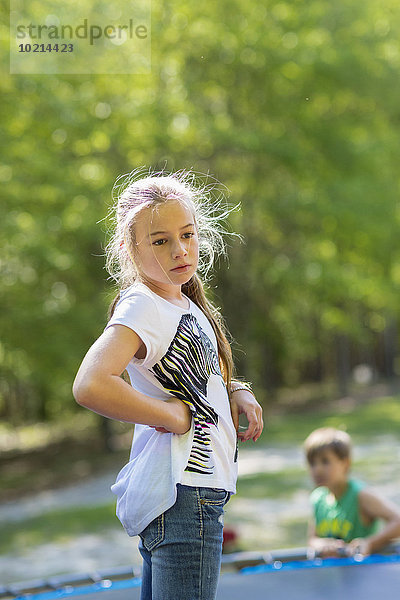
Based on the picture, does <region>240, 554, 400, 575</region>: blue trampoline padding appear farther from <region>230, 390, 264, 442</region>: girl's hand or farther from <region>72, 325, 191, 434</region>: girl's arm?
<region>72, 325, 191, 434</region>: girl's arm

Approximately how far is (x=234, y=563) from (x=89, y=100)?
5.10 meters

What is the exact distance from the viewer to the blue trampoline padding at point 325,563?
272cm

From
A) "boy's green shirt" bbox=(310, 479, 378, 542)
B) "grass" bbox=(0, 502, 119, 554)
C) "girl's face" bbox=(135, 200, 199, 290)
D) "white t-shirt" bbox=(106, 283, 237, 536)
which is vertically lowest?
"grass" bbox=(0, 502, 119, 554)

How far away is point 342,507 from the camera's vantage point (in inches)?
103

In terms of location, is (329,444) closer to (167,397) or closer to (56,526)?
(167,397)

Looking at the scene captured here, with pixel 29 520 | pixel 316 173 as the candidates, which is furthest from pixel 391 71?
pixel 29 520

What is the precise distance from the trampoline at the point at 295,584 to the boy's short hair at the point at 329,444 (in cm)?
37

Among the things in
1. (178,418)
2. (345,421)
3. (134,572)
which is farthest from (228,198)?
(178,418)

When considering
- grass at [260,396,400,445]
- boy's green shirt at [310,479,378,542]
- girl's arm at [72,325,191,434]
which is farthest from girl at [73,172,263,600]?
grass at [260,396,400,445]

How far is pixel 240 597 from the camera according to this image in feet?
8.09

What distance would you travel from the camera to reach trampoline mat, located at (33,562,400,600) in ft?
8.00

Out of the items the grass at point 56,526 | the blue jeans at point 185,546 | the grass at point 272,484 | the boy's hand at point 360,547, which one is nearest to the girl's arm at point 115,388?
the blue jeans at point 185,546

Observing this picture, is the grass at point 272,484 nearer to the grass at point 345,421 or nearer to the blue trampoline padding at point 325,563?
the grass at point 345,421

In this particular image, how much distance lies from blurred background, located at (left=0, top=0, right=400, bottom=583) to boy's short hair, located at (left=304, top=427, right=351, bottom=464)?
203cm
